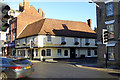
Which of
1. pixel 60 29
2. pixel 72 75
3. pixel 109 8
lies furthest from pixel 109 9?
pixel 60 29

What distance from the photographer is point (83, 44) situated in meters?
33.5

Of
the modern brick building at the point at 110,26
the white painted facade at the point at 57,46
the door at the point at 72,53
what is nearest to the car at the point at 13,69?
the modern brick building at the point at 110,26

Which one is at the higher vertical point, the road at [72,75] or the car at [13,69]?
the car at [13,69]

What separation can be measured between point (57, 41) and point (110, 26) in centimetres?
1452

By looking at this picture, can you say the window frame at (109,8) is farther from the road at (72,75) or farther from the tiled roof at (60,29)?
the tiled roof at (60,29)

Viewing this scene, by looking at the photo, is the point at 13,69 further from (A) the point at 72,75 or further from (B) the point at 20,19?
(B) the point at 20,19

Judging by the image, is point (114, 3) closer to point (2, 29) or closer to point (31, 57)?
point (2, 29)

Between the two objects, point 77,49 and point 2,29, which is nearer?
point 2,29

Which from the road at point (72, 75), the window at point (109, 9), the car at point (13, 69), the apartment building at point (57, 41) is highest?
the window at point (109, 9)

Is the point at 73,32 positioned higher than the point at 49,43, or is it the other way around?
the point at 73,32

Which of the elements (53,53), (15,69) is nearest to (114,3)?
(15,69)

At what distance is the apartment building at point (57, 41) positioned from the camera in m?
29.4

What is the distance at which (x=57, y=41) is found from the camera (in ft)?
98.9

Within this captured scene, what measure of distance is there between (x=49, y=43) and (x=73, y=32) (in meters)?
7.14
